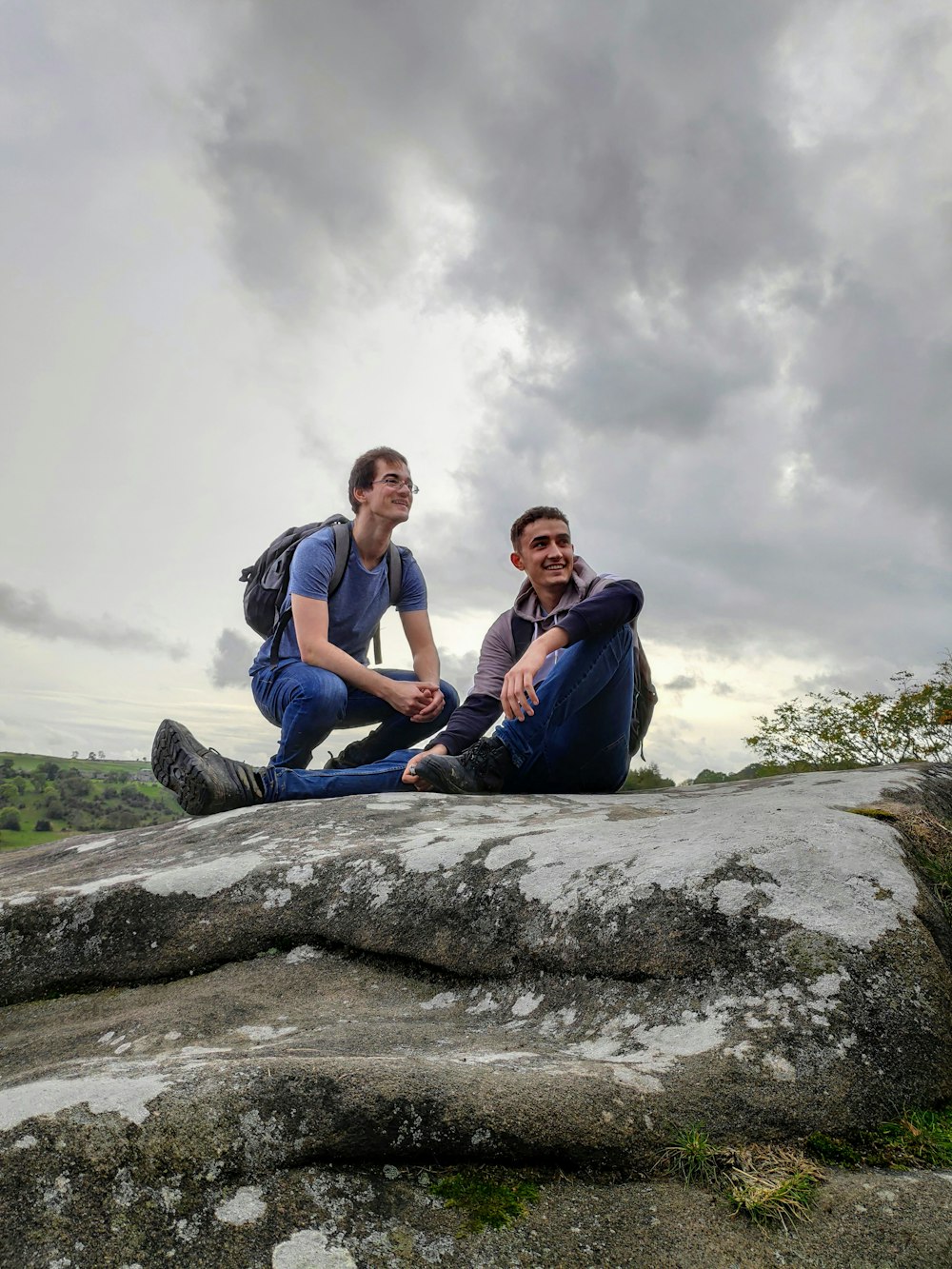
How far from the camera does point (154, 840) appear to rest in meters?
5.25

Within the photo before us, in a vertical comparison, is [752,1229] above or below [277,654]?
below

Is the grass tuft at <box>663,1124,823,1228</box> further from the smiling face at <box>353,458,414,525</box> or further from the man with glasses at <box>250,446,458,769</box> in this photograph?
the smiling face at <box>353,458,414,525</box>

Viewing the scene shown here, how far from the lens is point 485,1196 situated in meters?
2.01

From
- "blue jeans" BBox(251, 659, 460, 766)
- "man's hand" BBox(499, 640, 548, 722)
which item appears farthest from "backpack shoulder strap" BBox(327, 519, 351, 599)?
"man's hand" BBox(499, 640, 548, 722)

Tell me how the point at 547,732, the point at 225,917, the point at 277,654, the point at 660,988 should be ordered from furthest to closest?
the point at 277,654 < the point at 547,732 < the point at 225,917 < the point at 660,988

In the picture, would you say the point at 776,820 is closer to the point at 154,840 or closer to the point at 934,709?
the point at 154,840

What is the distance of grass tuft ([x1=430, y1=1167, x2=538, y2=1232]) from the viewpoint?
194 cm

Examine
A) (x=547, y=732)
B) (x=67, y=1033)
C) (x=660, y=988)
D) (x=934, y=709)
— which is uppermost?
(x=934, y=709)

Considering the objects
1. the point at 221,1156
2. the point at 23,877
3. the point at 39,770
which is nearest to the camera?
the point at 221,1156

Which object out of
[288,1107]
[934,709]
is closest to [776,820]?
[288,1107]

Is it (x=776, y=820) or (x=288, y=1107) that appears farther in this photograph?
(x=776, y=820)

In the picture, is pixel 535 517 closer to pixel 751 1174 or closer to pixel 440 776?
pixel 440 776

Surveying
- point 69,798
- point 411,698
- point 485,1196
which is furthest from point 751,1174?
point 69,798

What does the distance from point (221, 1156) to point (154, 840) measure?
11.8 feet
